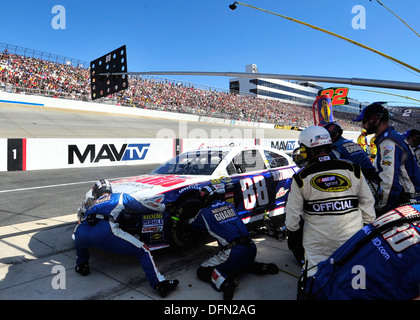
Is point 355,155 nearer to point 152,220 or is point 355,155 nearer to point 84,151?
point 152,220

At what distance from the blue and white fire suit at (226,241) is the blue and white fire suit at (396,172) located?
1.50 metres

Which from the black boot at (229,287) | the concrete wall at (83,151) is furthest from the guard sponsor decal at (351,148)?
the concrete wall at (83,151)

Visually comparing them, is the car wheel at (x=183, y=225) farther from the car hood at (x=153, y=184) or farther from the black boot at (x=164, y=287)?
the black boot at (x=164, y=287)

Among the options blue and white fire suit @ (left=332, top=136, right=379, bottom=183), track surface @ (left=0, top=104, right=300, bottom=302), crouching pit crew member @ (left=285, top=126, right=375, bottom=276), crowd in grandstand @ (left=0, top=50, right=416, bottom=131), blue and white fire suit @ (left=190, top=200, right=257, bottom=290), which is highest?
crowd in grandstand @ (left=0, top=50, right=416, bottom=131)

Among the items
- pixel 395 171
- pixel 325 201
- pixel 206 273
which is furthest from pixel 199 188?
pixel 395 171

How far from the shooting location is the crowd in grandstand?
2792 centimetres

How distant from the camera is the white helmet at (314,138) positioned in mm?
2523

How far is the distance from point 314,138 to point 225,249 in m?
1.46

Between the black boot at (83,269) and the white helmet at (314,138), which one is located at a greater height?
the white helmet at (314,138)

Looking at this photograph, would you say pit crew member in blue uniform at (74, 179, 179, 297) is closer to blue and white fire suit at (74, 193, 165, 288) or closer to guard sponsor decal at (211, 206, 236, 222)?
blue and white fire suit at (74, 193, 165, 288)

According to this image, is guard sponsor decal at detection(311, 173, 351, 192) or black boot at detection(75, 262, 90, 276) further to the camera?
black boot at detection(75, 262, 90, 276)

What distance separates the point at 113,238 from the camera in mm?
3000

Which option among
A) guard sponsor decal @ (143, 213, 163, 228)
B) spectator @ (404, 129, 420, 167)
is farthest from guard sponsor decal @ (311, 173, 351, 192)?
spectator @ (404, 129, 420, 167)
